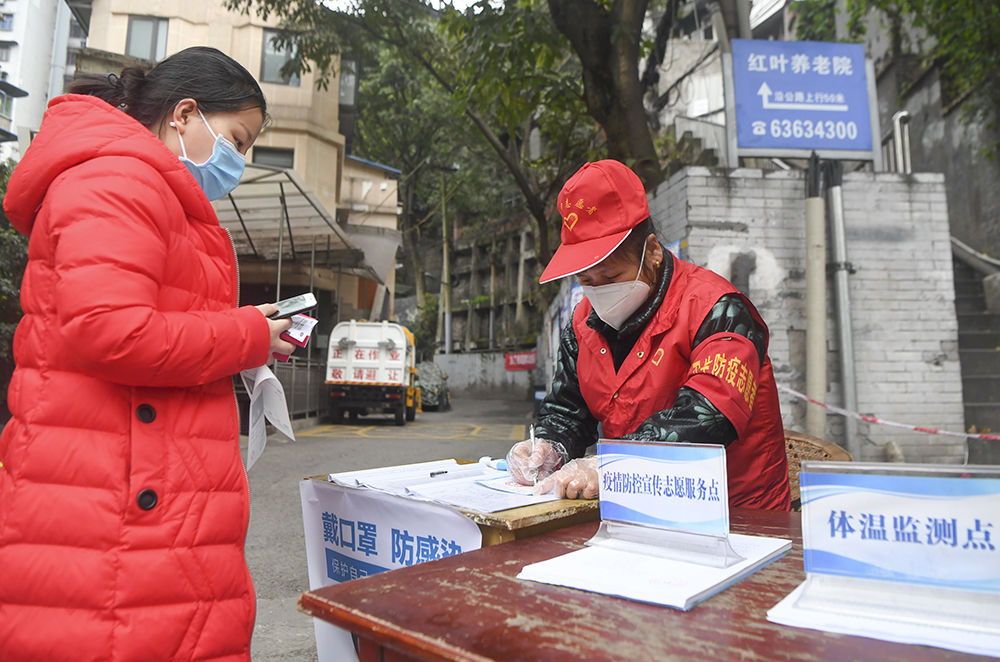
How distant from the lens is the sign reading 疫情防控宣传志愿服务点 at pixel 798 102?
219 inches

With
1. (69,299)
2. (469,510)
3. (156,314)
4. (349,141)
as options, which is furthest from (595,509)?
(349,141)

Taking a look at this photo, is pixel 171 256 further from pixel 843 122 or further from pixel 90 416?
pixel 843 122

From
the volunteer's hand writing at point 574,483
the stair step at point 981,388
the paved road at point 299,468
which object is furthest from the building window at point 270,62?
the volunteer's hand writing at point 574,483

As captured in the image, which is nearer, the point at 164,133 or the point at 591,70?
the point at 164,133

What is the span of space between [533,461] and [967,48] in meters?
9.41

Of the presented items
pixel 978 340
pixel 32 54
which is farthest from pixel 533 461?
pixel 32 54

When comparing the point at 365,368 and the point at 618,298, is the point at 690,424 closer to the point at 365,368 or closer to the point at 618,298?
the point at 618,298

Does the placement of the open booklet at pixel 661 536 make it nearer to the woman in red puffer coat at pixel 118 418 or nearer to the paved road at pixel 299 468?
the woman in red puffer coat at pixel 118 418

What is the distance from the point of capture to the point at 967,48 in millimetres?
7992

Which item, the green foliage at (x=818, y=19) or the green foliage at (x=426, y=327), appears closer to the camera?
the green foliage at (x=818, y=19)

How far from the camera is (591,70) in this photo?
5.95 m

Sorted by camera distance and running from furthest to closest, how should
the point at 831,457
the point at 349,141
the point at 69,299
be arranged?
1. the point at 349,141
2. the point at 831,457
3. the point at 69,299

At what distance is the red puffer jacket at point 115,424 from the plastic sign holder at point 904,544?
1.04 m

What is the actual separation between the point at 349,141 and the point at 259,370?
17.0 meters
